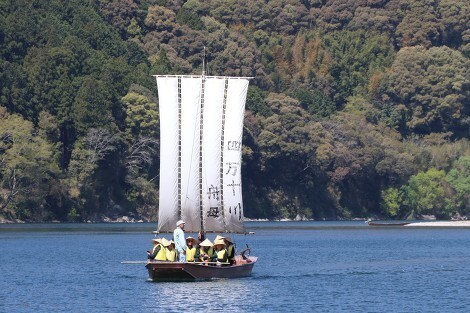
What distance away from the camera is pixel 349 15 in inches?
7628

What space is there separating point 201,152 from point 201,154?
3.5 inches

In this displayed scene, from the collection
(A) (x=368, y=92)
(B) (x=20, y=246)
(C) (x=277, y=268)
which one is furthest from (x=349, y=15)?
(C) (x=277, y=268)

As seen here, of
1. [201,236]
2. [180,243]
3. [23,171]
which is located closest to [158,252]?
[180,243]

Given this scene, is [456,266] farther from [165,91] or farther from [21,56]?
[21,56]

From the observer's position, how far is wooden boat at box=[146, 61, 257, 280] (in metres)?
61.7

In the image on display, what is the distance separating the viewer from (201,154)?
2454 inches

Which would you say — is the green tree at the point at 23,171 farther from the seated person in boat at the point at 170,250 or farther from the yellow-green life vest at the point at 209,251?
the seated person in boat at the point at 170,250

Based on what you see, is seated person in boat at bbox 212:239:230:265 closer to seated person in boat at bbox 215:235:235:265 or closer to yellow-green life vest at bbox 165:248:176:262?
seated person in boat at bbox 215:235:235:265

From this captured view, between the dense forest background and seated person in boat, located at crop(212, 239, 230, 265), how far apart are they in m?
64.8

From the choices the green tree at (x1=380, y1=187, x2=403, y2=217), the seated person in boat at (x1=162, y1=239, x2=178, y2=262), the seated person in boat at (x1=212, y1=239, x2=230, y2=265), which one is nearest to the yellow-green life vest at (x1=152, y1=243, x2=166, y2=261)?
the seated person in boat at (x1=162, y1=239, x2=178, y2=262)

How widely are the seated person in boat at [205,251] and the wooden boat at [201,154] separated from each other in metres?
2.64

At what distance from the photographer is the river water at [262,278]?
53906 mm

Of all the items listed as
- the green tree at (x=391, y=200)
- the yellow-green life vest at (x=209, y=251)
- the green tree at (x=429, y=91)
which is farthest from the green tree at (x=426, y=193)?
the yellow-green life vest at (x=209, y=251)

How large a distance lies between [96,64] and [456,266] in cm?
7129
